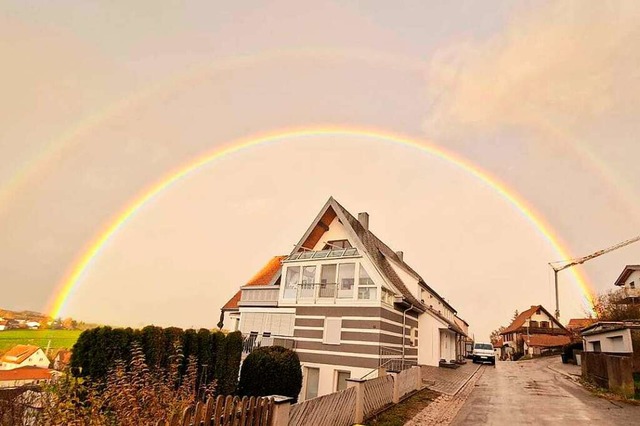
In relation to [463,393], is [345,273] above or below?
above

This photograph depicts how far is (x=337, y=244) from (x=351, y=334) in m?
6.86

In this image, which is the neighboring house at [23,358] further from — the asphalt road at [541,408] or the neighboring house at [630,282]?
the neighboring house at [630,282]

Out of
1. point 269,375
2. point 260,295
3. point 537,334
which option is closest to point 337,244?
point 260,295

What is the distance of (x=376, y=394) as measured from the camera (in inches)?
522

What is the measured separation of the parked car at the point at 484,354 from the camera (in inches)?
1736

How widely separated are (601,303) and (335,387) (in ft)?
138

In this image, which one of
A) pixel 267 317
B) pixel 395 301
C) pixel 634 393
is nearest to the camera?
pixel 634 393

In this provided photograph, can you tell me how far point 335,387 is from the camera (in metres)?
23.8

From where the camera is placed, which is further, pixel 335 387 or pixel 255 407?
pixel 335 387

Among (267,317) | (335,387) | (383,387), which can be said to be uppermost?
(267,317)

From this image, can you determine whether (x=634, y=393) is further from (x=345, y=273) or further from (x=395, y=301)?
(x=345, y=273)

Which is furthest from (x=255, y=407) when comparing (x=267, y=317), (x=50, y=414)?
(x=267, y=317)

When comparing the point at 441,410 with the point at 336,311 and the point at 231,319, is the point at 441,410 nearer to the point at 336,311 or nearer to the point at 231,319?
the point at 336,311

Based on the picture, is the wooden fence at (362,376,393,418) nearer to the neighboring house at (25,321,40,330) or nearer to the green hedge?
the green hedge
